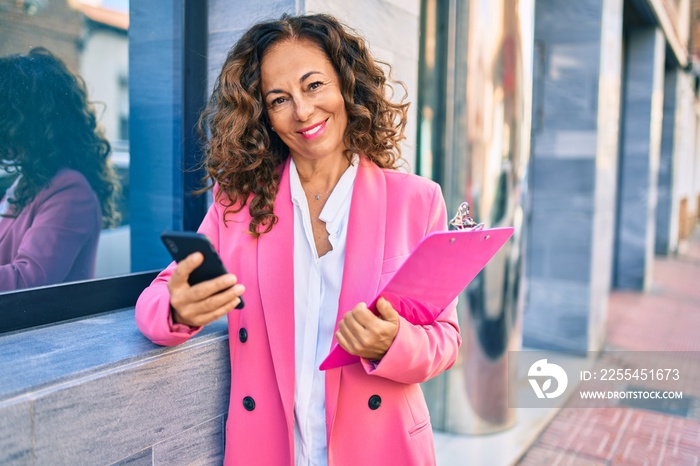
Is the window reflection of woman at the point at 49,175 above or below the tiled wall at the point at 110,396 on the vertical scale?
above

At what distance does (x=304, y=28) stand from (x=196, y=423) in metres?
1.29

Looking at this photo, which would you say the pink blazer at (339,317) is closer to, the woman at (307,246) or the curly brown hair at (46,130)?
the woman at (307,246)

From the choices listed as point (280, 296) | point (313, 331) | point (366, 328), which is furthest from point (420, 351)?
point (280, 296)

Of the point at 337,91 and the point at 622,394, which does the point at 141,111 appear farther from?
the point at 622,394

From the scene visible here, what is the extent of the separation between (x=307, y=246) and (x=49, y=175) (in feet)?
3.67

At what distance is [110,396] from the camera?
1.63 metres

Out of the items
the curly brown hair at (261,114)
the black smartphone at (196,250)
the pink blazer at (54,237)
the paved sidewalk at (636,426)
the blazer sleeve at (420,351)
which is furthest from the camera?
the paved sidewalk at (636,426)

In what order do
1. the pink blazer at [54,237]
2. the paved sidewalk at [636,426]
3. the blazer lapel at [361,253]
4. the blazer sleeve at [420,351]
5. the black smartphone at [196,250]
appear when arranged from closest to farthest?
1. the black smartphone at [196,250]
2. the blazer sleeve at [420,351]
3. the blazer lapel at [361,253]
4. the pink blazer at [54,237]
5. the paved sidewalk at [636,426]

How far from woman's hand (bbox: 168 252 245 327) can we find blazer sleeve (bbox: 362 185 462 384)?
0.41 metres

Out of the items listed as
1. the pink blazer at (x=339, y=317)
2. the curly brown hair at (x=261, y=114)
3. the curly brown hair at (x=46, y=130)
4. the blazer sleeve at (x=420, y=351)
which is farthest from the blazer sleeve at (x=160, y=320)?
the curly brown hair at (x=46, y=130)

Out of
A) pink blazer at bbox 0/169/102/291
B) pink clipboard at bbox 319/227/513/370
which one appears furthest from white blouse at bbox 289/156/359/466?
pink blazer at bbox 0/169/102/291

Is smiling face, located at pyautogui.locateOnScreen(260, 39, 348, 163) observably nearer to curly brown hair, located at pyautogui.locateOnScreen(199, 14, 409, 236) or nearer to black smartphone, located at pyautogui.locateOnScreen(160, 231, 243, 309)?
curly brown hair, located at pyautogui.locateOnScreen(199, 14, 409, 236)

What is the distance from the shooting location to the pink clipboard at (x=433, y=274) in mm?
1443

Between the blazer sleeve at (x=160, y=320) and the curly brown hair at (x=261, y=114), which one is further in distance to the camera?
the curly brown hair at (x=261, y=114)
